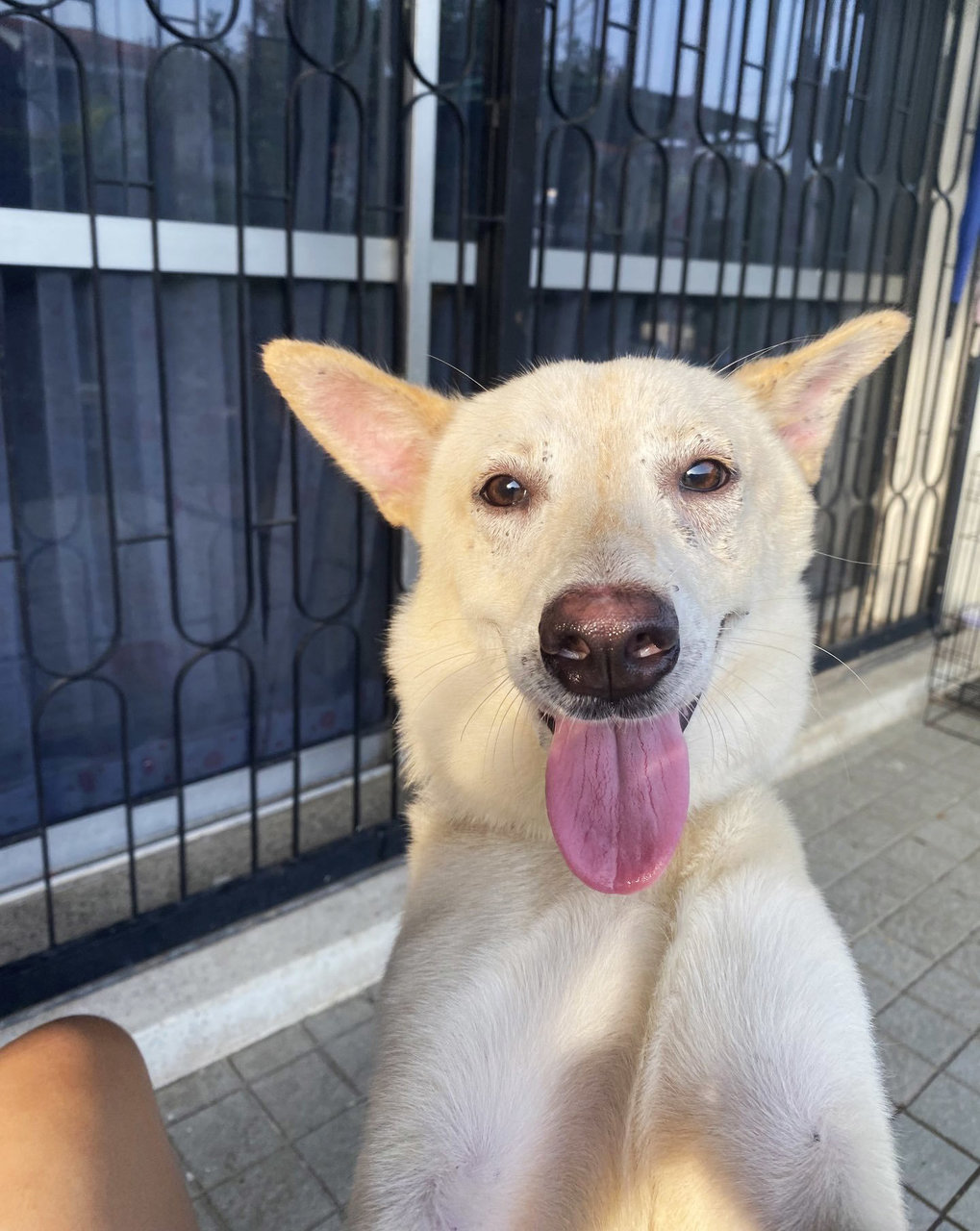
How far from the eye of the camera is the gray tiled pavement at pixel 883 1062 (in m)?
2.24

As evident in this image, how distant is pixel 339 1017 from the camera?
9.16ft

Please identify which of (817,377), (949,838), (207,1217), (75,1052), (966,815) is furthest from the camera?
(966,815)

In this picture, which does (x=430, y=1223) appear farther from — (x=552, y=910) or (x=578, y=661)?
(x=578, y=661)

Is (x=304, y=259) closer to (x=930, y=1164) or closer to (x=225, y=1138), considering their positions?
(x=225, y=1138)

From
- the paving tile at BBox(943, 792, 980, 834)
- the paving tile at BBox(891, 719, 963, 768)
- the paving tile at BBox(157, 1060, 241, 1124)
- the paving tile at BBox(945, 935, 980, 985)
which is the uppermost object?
the paving tile at BBox(891, 719, 963, 768)

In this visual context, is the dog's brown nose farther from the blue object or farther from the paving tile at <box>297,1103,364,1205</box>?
the blue object

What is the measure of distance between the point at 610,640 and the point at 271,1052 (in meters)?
2.06

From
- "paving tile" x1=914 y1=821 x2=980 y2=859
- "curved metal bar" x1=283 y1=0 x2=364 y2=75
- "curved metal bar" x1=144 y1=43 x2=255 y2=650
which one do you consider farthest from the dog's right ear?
"paving tile" x1=914 y1=821 x2=980 y2=859

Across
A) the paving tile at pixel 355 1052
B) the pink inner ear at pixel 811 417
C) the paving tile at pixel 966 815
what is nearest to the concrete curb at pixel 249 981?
the paving tile at pixel 355 1052

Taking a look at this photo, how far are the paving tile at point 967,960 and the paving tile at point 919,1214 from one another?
37.3 inches

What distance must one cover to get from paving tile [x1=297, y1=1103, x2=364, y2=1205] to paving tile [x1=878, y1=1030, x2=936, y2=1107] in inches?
57.0

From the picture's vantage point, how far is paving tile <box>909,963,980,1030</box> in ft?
9.27

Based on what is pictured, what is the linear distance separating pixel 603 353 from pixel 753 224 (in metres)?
1.10

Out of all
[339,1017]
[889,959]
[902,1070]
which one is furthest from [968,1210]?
[339,1017]
